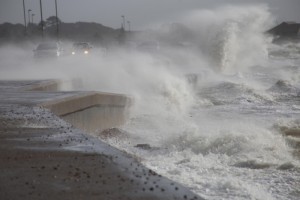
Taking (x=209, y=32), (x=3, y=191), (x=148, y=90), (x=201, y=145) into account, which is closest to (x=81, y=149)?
(x=3, y=191)

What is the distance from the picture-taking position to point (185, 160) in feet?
22.9

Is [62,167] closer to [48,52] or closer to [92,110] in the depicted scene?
[92,110]

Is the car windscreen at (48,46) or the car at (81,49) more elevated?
the car windscreen at (48,46)

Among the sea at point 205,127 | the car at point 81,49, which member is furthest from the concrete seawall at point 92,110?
the car at point 81,49

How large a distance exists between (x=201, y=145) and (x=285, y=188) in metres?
2.80

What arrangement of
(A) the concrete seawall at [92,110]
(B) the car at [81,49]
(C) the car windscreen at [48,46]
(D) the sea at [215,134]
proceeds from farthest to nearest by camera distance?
(B) the car at [81,49]
(C) the car windscreen at [48,46]
(A) the concrete seawall at [92,110]
(D) the sea at [215,134]

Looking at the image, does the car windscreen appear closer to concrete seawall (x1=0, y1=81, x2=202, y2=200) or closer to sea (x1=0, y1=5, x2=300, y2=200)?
sea (x1=0, y1=5, x2=300, y2=200)

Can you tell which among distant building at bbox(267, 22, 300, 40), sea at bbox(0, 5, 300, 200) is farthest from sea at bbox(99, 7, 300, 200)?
distant building at bbox(267, 22, 300, 40)

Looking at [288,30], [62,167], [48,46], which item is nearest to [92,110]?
[62,167]

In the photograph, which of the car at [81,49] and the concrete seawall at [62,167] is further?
the car at [81,49]

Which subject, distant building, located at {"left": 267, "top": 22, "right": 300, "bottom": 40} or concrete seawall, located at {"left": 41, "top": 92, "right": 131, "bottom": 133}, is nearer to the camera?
concrete seawall, located at {"left": 41, "top": 92, "right": 131, "bottom": 133}

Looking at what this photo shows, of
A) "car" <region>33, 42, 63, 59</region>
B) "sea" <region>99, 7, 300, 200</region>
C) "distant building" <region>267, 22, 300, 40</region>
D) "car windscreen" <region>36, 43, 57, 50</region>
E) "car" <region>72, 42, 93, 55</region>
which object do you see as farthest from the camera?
"distant building" <region>267, 22, 300, 40</region>

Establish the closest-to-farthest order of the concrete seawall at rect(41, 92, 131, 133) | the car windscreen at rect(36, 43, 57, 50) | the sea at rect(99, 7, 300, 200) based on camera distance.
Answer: the sea at rect(99, 7, 300, 200) → the concrete seawall at rect(41, 92, 131, 133) → the car windscreen at rect(36, 43, 57, 50)

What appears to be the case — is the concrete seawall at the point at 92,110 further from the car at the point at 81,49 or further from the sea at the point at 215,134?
the car at the point at 81,49
